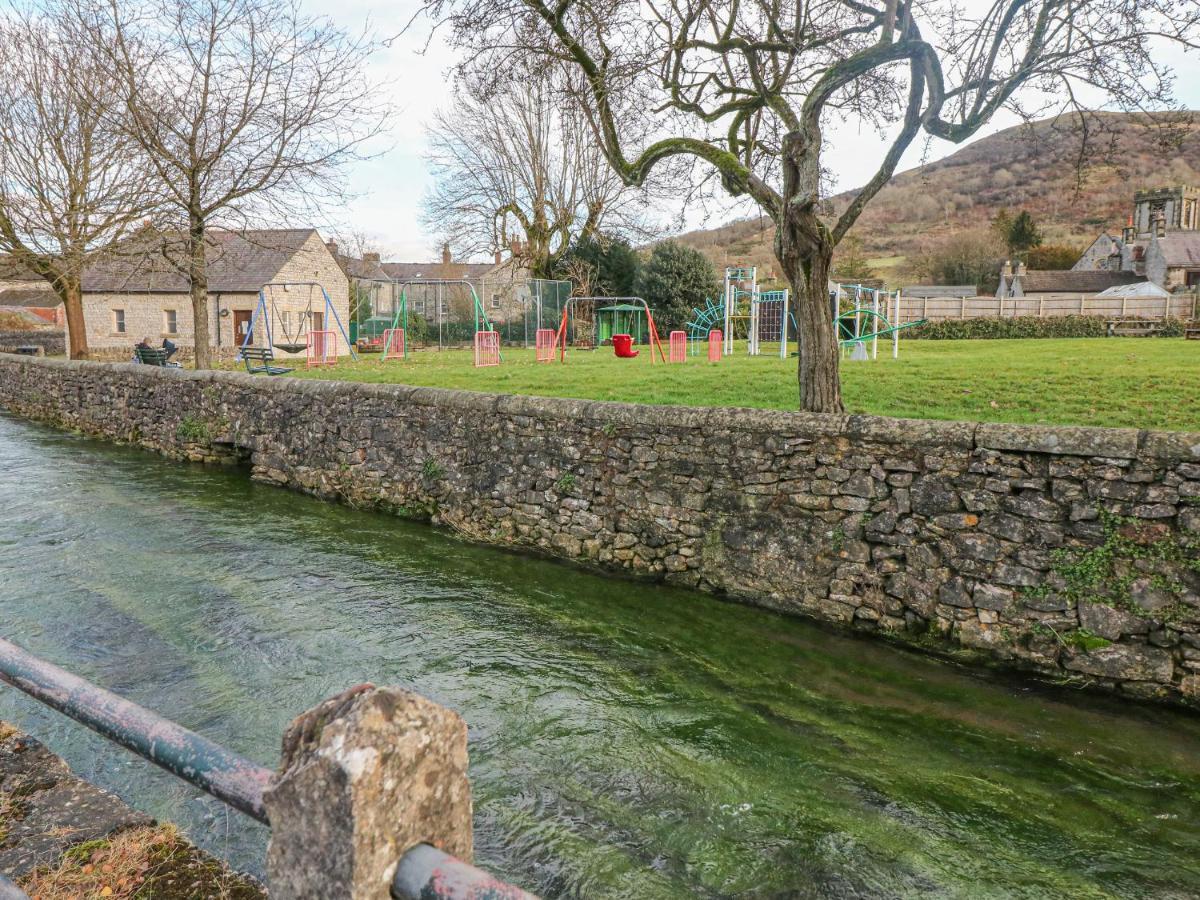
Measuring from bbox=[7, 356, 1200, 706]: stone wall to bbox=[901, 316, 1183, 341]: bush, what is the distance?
2538 cm

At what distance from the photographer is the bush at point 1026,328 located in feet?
102

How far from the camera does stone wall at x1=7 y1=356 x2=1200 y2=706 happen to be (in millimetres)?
5938

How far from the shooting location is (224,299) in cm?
3784

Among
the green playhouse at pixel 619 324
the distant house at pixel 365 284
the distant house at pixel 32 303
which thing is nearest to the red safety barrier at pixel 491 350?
the green playhouse at pixel 619 324

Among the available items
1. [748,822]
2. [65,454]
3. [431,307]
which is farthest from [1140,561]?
[431,307]

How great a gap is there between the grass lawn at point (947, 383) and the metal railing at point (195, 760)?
30.0ft

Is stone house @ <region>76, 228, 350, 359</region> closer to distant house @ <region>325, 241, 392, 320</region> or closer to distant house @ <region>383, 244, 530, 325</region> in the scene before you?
distant house @ <region>325, 241, 392, 320</region>

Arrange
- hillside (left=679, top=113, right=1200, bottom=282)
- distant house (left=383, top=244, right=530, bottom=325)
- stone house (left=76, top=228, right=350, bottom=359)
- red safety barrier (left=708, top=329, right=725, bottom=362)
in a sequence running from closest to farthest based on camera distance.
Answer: red safety barrier (left=708, top=329, right=725, bottom=362) < distant house (left=383, top=244, right=530, bottom=325) < stone house (left=76, top=228, right=350, bottom=359) < hillside (left=679, top=113, right=1200, bottom=282)

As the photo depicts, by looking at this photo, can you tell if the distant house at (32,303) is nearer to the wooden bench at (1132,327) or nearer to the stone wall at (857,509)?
the stone wall at (857,509)

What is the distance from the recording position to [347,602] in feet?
26.0

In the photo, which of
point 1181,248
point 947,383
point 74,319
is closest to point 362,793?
point 947,383

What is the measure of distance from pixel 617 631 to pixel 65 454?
13.4 m

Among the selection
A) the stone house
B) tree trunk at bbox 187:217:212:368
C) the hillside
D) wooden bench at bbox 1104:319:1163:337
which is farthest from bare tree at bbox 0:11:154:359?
the hillside

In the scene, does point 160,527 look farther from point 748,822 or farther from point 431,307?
point 431,307
